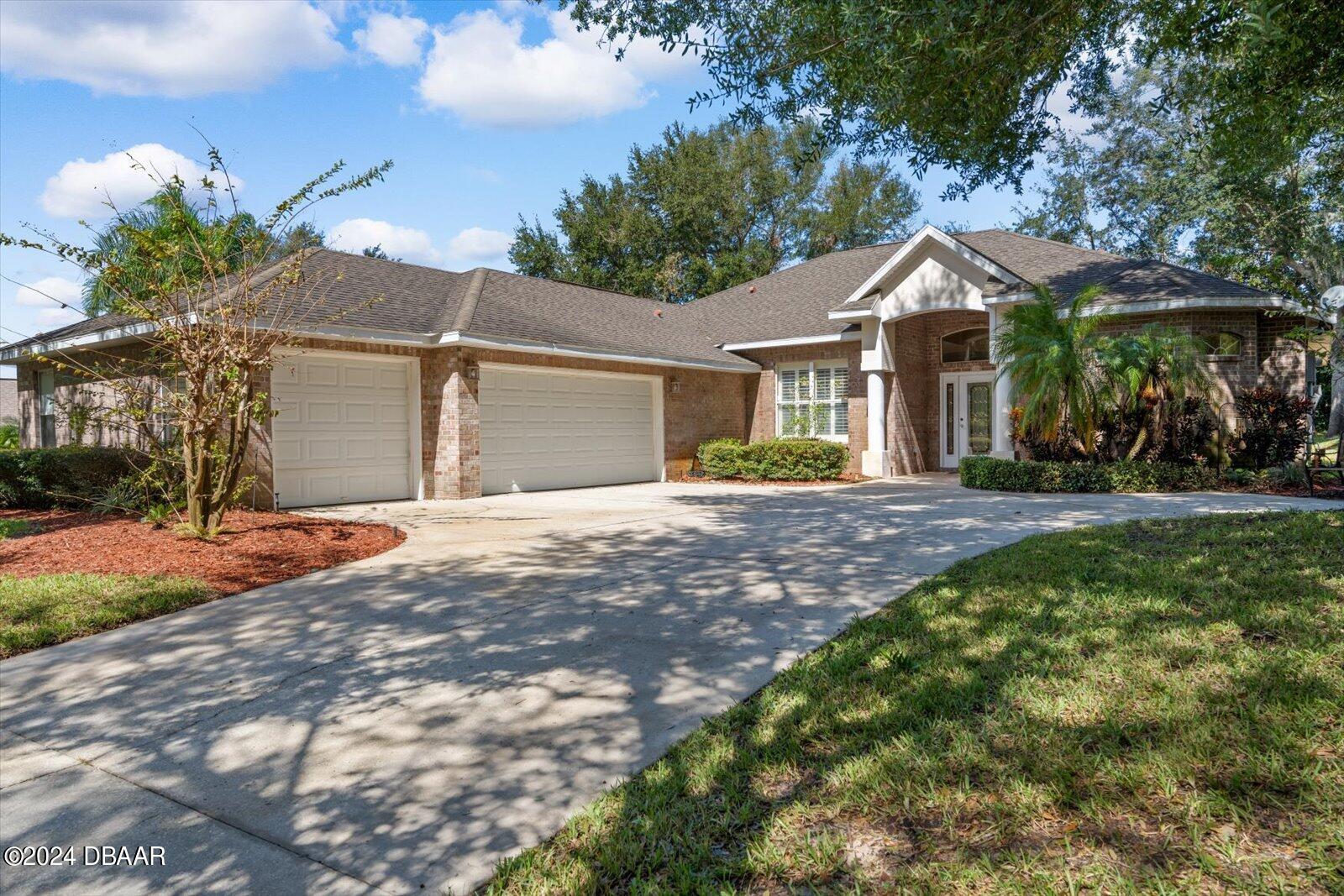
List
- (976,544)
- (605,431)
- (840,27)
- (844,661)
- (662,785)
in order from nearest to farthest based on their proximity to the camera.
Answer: (662,785)
(844,661)
(840,27)
(976,544)
(605,431)

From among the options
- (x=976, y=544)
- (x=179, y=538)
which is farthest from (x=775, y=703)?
(x=179, y=538)

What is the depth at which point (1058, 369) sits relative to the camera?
13.0 meters

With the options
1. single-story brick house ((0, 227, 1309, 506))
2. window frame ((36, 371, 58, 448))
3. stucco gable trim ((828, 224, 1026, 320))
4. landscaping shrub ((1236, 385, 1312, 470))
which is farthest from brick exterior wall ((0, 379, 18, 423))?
landscaping shrub ((1236, 385, 1312, 470))

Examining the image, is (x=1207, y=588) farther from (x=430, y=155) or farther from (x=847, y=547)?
(x=430, y=155)

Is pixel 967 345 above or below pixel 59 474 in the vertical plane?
above

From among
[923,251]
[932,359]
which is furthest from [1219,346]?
[932,359]

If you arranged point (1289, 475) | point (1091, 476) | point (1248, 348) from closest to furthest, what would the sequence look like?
point (1289, 475) < point (1091, 476) < point (1248, 348)

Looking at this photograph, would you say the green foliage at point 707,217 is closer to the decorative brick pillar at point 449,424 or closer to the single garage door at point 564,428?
the single garage door at point 564,428

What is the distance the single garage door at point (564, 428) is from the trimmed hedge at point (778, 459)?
4.94 ft

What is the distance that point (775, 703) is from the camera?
3.89m

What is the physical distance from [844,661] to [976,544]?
4.20m

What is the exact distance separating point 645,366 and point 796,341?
4.00 metres

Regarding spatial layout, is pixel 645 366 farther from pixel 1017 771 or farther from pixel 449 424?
pixel 1017 771

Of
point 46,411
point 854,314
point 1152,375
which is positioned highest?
point 854,314
